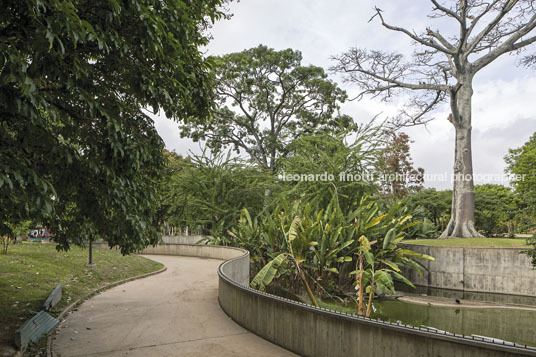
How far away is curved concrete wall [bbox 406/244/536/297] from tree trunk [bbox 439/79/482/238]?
240 inches

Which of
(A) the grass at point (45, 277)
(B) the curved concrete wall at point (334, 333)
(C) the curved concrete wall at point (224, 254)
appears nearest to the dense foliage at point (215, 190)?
(C) the curved concrete wall at point (224, 254)

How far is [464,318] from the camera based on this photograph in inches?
496

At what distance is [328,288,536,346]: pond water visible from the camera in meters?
11.1

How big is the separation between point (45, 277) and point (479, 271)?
18.0 metres

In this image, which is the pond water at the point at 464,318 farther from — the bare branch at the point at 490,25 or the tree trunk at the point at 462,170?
the bare branch at the point at 490,25

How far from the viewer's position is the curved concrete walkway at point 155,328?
689 cm

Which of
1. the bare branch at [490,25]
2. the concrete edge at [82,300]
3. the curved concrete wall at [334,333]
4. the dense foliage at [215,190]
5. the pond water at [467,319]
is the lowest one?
the pond water at [467,319]

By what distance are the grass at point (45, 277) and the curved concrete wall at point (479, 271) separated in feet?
45.2

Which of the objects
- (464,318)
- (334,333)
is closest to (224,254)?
(464,318)

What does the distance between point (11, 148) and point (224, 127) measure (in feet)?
111

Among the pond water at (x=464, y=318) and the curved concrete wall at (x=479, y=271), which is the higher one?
the curved concrete wall at (x=479, y=271)

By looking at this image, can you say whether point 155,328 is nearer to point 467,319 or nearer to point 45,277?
point 45,277

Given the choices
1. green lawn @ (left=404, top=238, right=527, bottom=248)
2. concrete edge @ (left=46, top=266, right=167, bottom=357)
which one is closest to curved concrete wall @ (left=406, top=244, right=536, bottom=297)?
green lawn @ (left=404, top=238, right=527, bottom=248)

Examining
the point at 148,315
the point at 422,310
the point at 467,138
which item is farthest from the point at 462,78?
the point at 148,315
